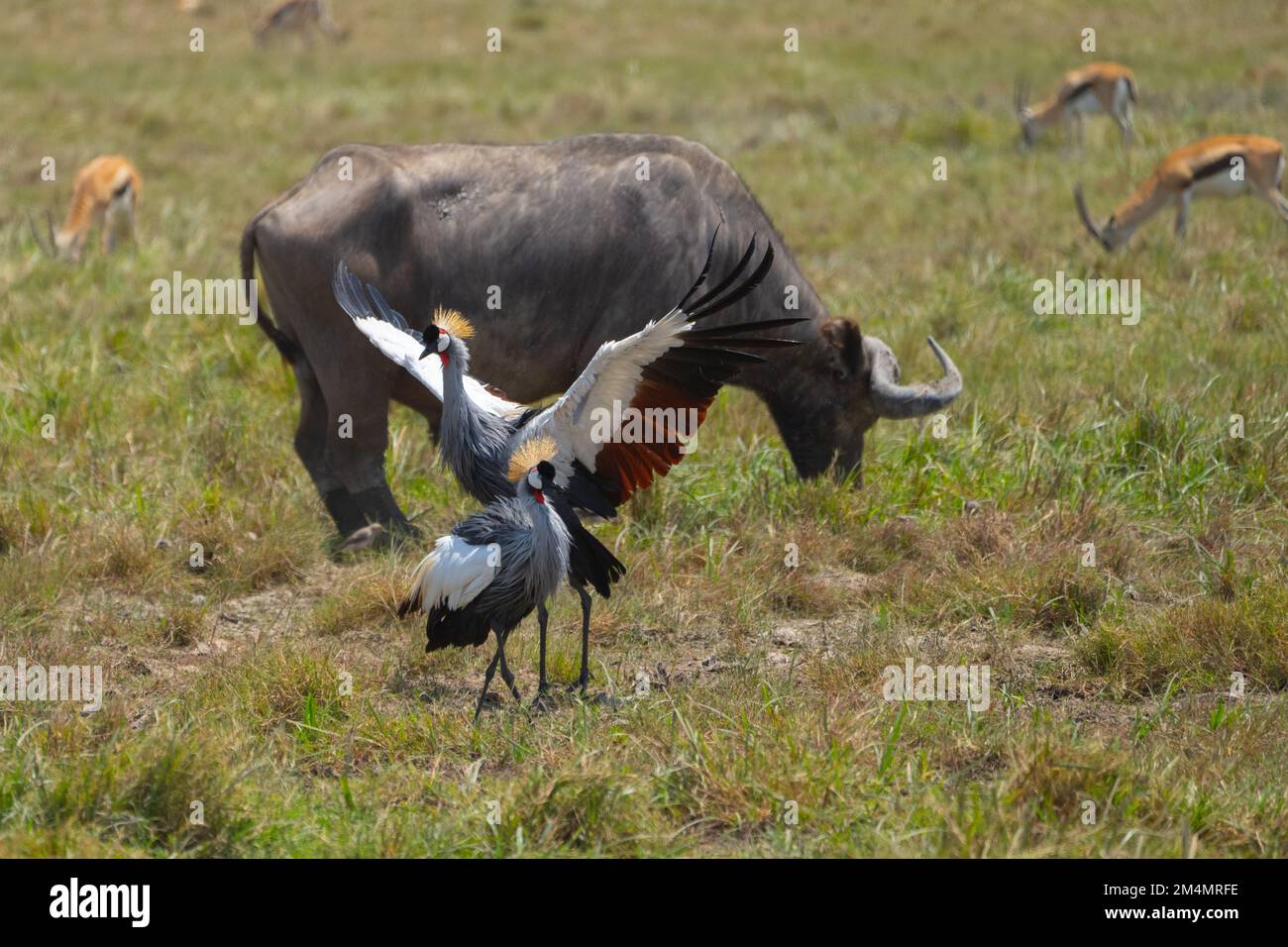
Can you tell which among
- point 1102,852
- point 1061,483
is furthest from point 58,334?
point 1102,852

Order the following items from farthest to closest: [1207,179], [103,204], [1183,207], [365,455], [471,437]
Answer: [103,204], [1207,179], [1183,207], [365,455], [471,437]

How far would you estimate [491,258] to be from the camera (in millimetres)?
6484

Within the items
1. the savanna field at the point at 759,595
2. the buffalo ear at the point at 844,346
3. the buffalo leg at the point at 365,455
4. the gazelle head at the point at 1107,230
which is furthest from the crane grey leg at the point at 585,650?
the gazelle head at the point at 1107,230

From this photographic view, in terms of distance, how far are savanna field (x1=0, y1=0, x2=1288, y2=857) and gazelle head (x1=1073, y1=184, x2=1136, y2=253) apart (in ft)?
0.43

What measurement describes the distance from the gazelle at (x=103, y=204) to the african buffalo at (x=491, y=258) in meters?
5.48

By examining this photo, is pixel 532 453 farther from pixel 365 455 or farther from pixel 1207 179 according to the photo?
pixel 1207 179

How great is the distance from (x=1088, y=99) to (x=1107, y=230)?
568 cm

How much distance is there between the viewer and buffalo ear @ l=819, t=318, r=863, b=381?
22.3ft

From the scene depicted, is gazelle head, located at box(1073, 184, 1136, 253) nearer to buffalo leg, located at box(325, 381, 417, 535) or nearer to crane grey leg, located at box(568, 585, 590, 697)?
buffalo leg, located at box(325, 381, 417, 535)

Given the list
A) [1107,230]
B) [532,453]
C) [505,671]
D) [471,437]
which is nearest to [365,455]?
[471,437]

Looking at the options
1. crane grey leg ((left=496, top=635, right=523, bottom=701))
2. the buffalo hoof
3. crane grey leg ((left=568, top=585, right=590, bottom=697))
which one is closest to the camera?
crane grey leg ((left=496, top=635, right=523, bottom=701))

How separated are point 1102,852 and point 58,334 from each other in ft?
23.9

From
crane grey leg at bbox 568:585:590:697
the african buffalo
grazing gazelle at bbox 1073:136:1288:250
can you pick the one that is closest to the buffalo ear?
the african buffalo

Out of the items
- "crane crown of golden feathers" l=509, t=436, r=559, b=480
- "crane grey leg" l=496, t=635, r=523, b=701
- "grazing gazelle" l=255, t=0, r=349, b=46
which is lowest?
"crane grey leg" l=496, t=635, r=523, b=701
